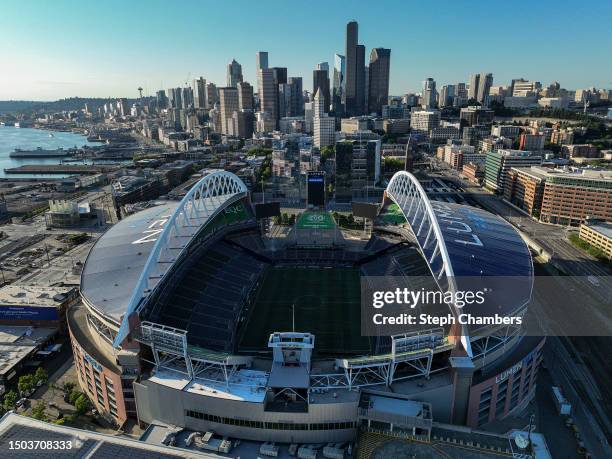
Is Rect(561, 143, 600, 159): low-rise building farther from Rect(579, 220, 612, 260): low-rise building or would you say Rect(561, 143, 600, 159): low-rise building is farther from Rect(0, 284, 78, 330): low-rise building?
Rect(0, 284, 78, 330): low-rise building

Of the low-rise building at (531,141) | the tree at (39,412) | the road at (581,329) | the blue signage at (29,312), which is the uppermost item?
the low-rise building at (531,141)

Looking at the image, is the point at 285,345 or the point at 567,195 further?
the point at 567,195

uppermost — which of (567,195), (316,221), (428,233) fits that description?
(428,233)

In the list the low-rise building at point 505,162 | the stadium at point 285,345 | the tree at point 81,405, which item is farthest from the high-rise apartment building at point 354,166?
the tree at point 81,405

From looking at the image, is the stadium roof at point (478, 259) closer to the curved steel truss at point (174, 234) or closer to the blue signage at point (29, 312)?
the curved steel truss at point (174, 234)

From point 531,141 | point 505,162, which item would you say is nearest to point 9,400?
point 505,162

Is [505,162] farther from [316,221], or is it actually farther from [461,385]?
[461,385]

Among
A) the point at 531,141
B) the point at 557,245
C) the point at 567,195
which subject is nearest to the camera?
the point at 557,245
